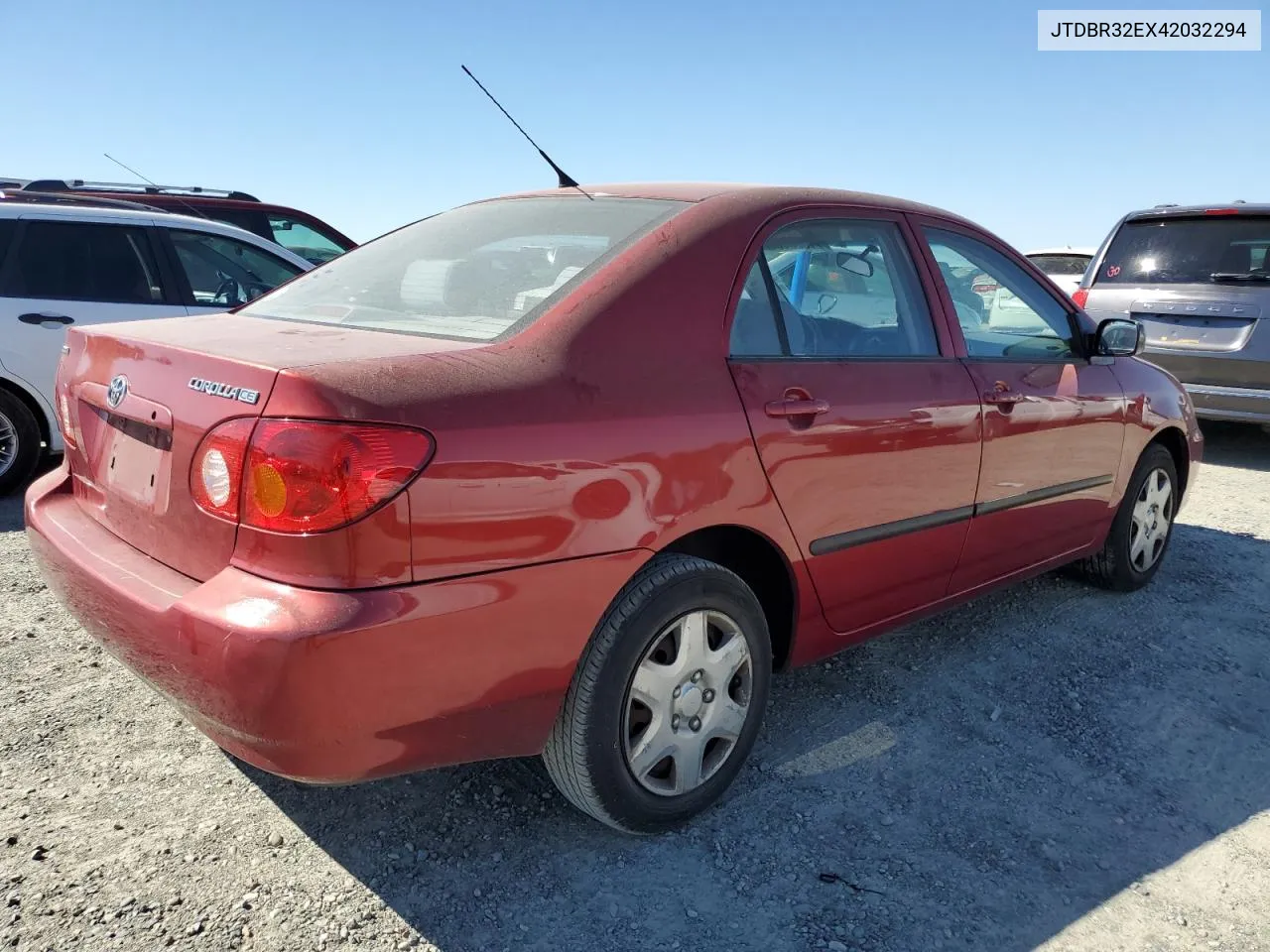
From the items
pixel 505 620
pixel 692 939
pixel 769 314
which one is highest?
pixel 769 314

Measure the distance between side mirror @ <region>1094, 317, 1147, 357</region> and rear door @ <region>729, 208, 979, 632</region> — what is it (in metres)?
1.03

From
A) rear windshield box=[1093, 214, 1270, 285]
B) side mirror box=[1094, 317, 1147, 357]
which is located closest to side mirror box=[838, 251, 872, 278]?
side mirror box=[1094, 317, 1147, 357]

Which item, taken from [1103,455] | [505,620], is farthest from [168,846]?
[1103,455]

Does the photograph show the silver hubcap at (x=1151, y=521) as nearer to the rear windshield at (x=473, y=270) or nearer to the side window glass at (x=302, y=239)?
the rear windshield at (x=473, y=270)

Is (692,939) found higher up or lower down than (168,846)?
lower down

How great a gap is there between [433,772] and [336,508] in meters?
1.14

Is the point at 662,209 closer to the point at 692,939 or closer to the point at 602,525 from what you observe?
the point at 602,525

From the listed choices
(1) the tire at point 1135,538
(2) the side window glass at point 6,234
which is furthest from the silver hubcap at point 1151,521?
(2) the side window glass at point 6,234

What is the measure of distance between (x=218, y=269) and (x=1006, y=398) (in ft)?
15.4

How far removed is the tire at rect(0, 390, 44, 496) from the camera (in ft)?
Result: 17.1

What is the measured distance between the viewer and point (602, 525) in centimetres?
211

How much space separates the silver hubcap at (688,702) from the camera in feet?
7.68

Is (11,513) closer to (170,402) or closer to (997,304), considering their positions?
(170,402)

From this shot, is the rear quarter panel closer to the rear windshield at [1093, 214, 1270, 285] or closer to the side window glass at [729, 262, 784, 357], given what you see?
the side window glass at [729, 262, 784, 357]
